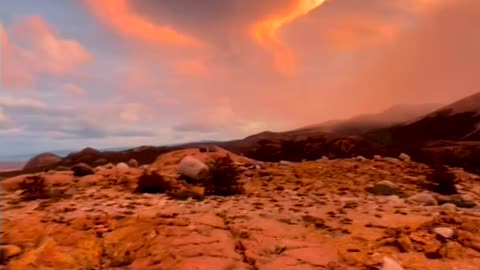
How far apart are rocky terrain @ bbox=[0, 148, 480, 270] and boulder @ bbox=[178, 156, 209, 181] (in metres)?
0.04

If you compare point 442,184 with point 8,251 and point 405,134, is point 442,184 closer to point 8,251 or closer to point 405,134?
point 8,251

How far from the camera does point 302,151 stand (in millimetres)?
21969

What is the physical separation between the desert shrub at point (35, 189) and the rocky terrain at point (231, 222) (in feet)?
0.13

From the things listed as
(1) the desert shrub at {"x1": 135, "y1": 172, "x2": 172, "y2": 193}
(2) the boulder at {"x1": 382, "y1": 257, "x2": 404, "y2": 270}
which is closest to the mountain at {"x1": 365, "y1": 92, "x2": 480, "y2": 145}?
(1) the desert shrub at {"x1": 135, "y1": 172, "x2": 172, "y2": 193}

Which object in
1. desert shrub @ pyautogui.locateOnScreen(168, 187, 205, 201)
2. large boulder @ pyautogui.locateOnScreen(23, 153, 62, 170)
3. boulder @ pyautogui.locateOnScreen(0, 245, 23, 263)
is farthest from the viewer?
large boulder @ pyautogui.locateOnScreen(23, 153, 62, 170)

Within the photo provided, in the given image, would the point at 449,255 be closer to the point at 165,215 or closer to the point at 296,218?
the point at 296,218

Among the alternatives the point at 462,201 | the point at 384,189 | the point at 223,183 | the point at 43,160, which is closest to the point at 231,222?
the point at 223,183

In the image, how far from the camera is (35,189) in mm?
11898

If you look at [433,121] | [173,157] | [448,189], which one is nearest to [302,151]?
[173,157]

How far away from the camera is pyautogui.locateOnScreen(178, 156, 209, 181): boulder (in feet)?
45.0

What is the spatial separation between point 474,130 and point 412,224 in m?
95.2

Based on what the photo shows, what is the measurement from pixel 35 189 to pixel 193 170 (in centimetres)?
446

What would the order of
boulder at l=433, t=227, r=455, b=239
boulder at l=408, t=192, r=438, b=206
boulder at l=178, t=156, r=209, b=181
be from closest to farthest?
boulder at l=433, t=227, r=455, b=239, boulder at l=408, t=192, r=438, b=206, boulder at l=178, t=156, r=209, b=181

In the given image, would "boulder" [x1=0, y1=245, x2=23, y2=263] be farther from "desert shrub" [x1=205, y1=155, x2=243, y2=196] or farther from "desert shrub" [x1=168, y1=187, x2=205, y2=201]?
"desert shrub" [x1=205, y1=155, x2=243, y2=196]
